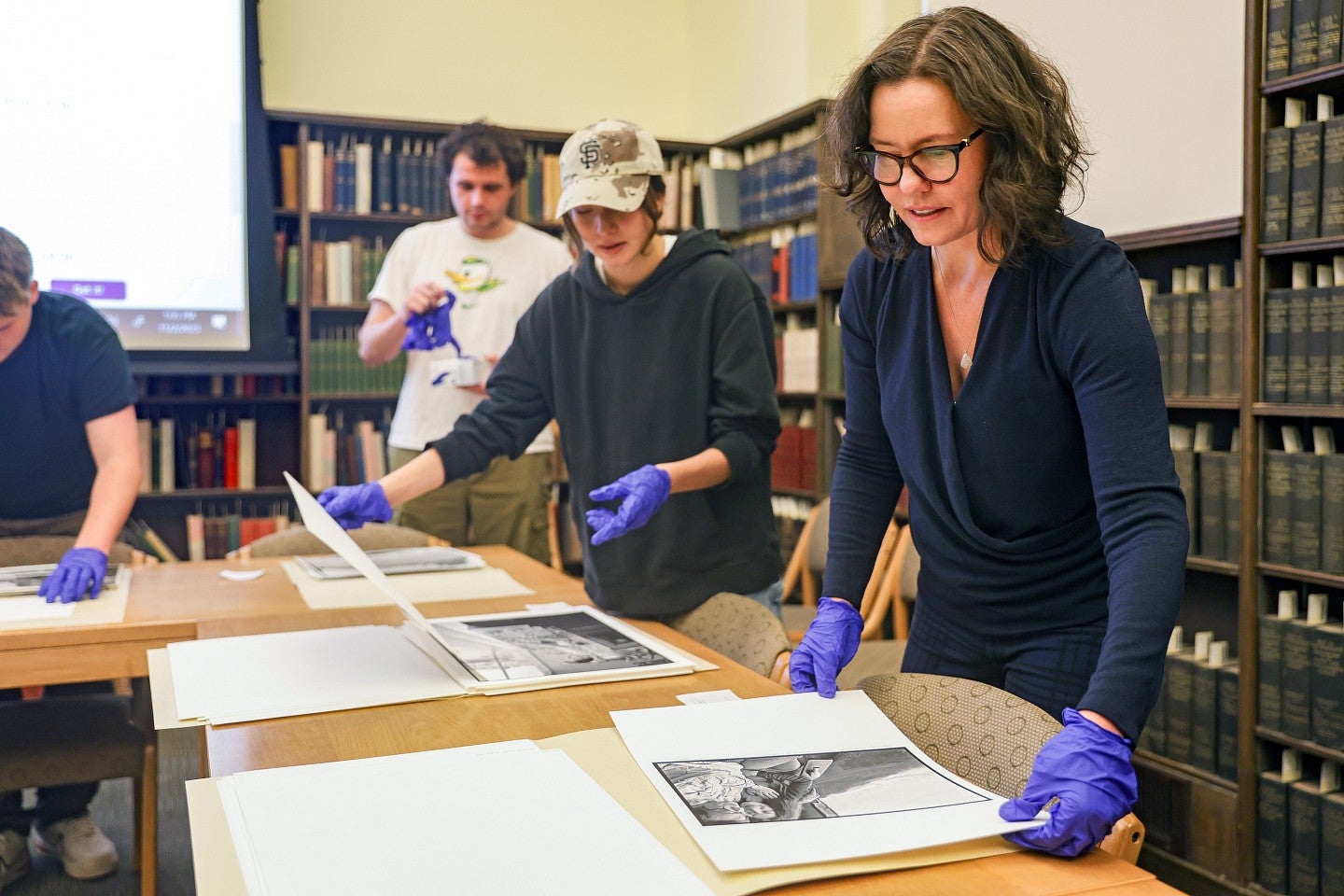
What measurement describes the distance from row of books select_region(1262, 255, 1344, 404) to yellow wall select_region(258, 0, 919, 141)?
2150mm

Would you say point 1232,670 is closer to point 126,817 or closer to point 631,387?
point 631,387

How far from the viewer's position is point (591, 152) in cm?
181

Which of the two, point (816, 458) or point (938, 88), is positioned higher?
point (938, 88)

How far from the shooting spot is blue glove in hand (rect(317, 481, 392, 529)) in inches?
69.6

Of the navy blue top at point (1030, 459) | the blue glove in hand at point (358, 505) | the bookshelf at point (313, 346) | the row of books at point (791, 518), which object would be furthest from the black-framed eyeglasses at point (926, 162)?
the bookshelf at point (313, 346)

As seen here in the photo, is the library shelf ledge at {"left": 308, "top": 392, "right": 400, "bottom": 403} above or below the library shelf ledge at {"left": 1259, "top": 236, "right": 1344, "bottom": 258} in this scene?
below

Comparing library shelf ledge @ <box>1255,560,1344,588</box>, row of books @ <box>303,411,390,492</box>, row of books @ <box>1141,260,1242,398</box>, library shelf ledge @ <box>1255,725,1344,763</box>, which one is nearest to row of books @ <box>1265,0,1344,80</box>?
row of books @ <box>1141,260,1242,398</box>

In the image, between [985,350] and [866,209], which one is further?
[866,209]

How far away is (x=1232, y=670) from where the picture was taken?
2.59 m

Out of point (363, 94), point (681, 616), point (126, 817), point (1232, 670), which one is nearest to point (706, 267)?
point (681, 616)

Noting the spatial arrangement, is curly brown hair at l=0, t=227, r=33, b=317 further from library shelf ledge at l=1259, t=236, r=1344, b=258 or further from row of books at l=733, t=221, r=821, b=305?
library shelf ledge at l=1259, t=236, r=1344, b=258

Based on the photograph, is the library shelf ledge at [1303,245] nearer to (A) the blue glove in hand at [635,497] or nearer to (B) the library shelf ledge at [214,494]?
(A) the blue glove in hand at [635,497]

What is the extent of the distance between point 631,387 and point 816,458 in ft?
7.51

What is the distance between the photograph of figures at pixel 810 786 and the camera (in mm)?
893
